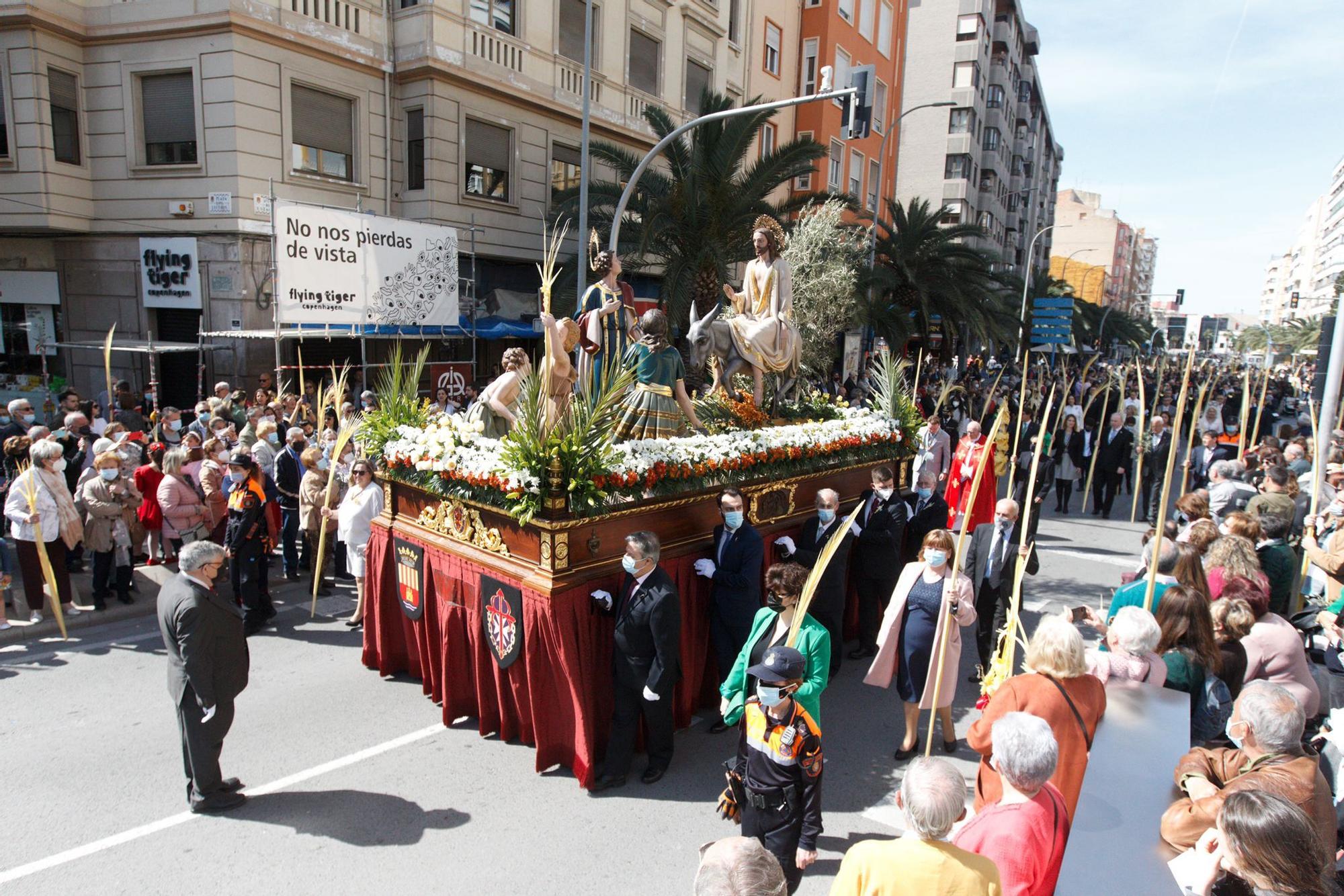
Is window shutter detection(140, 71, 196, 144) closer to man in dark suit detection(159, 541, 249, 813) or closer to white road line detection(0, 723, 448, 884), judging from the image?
man in dark suit detection(159, 541, 249, 813)

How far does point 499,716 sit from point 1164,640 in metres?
4.35

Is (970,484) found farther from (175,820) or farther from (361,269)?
(361,269)

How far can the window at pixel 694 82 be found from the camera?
24862mm

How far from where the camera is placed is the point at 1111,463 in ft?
45.6

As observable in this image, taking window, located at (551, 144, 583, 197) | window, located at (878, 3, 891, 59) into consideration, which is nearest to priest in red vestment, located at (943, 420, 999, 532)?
window, located at (551, 144, 583, 197)

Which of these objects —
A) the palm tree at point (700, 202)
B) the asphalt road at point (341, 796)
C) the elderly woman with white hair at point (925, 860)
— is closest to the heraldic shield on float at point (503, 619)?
the asphalt road at point (341, 796)

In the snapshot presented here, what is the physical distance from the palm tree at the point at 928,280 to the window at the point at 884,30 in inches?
560

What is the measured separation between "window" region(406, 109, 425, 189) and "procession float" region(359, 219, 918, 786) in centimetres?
1156

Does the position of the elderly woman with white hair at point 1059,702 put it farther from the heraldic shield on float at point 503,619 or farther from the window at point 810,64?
the window at point 810,64

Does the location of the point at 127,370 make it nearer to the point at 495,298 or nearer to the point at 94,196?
the point at 94,196

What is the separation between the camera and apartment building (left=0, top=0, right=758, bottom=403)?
48.0 feet

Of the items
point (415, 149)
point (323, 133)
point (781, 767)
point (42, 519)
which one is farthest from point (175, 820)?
point (415, 149)

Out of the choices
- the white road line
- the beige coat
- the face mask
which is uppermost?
the face mask

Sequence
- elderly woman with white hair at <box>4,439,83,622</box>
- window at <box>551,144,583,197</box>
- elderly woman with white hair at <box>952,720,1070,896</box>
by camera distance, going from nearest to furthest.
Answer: elderly woman with white hair at <box>952,720,1070,896</box> < elderly woman with white hair at <box>4,439,83,622</box> < window at <box>551,144,583,197</box>
